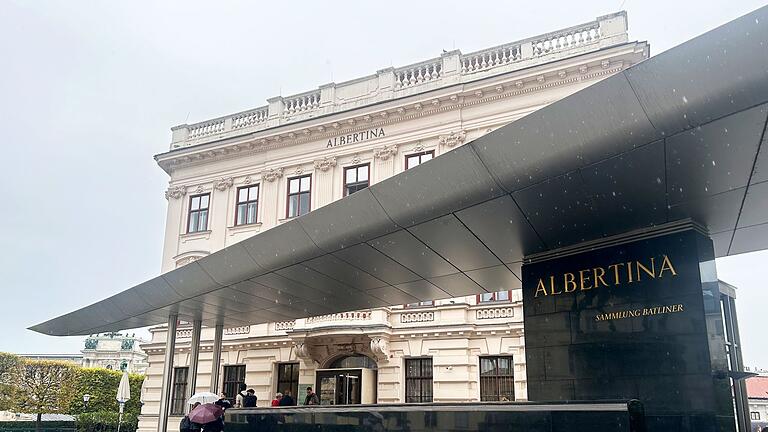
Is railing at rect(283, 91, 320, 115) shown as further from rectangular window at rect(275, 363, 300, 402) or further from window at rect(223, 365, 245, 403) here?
window at rect(223, 365, 245, 403)

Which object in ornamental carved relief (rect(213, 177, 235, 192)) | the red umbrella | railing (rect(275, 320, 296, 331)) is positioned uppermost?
ornamental carved relief (rect(213, 177, 235, 192))

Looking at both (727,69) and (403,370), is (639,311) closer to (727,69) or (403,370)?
(727,69)

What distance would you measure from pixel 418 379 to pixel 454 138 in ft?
31.8

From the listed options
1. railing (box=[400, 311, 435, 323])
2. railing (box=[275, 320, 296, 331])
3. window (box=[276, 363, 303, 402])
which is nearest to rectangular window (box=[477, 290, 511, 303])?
railing (box=[400, 311, 435, 323])

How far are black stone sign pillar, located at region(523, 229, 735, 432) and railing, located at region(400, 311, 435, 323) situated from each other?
15250 mm

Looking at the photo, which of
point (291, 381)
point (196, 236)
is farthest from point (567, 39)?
point (196, 236)

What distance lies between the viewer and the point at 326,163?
2942cm

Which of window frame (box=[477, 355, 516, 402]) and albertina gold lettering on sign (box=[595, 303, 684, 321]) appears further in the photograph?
window frame (box=[477, 355, 516, 402])

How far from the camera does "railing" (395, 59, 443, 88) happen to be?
2833 cm

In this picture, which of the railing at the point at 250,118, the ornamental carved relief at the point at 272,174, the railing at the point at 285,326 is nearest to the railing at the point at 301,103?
the railing at the point at 250,118

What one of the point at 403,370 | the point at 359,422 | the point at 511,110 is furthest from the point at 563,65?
the point at 359,422

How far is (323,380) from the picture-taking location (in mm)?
26375

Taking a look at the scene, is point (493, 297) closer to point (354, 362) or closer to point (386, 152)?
point (354, 362)

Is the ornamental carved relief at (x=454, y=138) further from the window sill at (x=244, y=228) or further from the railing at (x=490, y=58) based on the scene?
the window sill at (x=244, y=228)
